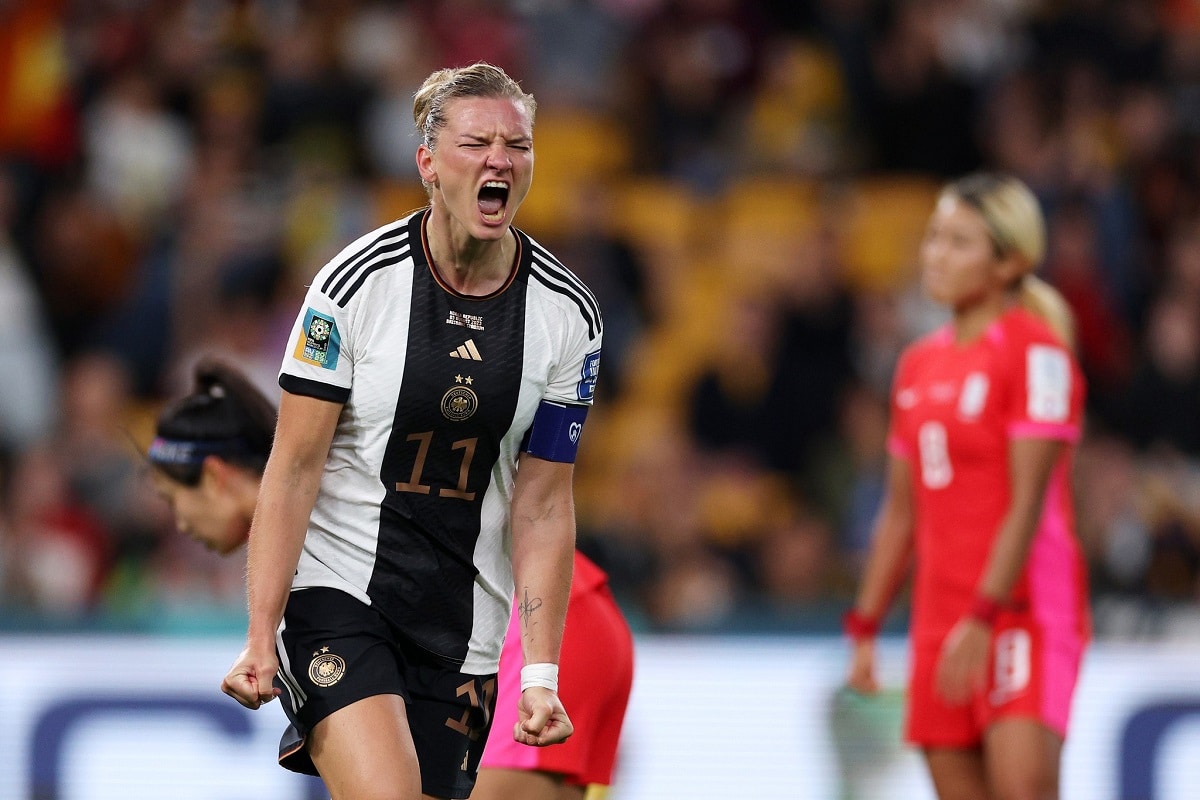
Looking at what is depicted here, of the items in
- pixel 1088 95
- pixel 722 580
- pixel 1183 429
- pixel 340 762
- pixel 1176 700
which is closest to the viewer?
pixel 340 762

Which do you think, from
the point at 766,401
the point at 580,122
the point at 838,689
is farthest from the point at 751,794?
the point at 580,122

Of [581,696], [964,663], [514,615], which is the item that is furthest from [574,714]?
[964,663]

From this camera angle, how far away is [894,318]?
31.7 feet

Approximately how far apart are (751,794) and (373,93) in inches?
222

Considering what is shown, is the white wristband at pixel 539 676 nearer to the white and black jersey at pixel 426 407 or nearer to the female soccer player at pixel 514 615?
the white and black jersey at pixel 426 407

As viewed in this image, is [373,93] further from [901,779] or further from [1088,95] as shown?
[901,779]

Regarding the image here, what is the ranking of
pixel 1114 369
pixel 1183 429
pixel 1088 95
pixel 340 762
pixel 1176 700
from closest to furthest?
pixel 340 762 → pixel 1176 700 → pixel 1183 429 → pixel 1114 369 → pixel 1088 95

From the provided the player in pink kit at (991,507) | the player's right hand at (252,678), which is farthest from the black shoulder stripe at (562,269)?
the player in pink kit at (991,507)

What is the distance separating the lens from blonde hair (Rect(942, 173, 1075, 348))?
551 centimetres

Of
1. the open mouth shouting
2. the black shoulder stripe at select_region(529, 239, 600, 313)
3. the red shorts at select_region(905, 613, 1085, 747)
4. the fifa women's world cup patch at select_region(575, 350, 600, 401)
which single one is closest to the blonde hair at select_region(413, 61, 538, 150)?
the open mouth shouting

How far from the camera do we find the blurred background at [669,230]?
28.0 feet

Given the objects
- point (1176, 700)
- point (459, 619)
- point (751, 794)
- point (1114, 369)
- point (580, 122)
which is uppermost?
point (580, 122)

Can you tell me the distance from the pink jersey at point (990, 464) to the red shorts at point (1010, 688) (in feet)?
0.18

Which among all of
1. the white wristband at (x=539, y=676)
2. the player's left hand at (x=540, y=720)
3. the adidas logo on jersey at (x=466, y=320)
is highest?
the adidas logo on jersey at (x=466, y=320)
